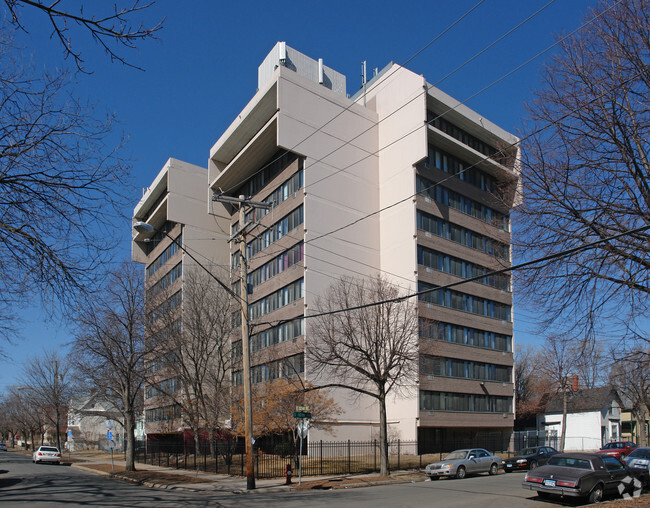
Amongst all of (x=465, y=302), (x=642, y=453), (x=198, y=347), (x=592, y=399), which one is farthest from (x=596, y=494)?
(x=592, y=399)

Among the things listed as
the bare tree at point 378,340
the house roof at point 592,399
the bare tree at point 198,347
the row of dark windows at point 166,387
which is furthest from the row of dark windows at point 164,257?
the house roof at point 592,399

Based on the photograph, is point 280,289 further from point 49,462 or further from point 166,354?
point 49,462

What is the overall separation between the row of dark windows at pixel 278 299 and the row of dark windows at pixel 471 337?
10111 mm

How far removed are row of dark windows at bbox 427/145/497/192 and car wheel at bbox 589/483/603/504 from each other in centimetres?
3074

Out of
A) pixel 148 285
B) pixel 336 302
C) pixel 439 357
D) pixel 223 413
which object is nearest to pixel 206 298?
pixel 148 285

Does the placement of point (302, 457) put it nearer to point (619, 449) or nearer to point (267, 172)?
point (619, 449)

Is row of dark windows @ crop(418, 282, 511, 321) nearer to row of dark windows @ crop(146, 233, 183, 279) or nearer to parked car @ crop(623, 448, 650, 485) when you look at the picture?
parked car @ crop(623, 448, 650, 485)

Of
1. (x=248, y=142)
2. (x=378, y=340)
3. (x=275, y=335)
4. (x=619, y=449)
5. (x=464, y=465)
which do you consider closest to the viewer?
(x=464, y=465)

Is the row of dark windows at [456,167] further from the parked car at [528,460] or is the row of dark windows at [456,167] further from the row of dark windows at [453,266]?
the parked car at [528,460]

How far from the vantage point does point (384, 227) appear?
46500mm

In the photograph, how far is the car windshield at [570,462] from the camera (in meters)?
17.3

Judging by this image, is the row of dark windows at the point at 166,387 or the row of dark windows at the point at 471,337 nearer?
the row of dark windows at the point at 166,387

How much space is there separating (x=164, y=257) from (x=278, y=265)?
23.0m

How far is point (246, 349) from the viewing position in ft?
69.7
